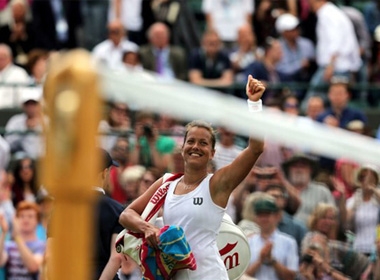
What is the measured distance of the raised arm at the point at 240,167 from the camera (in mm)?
6403

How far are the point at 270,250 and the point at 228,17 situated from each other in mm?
8504

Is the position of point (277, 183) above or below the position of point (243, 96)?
above

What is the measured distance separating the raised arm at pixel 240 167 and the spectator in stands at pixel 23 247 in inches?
184

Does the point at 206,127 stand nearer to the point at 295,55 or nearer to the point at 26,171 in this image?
the point at 26,171

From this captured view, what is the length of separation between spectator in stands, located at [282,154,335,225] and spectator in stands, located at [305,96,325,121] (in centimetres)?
449

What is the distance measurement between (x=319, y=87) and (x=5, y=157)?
5.08 meters

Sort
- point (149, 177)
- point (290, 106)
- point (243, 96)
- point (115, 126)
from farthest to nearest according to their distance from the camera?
point (243, 96) → point (290, 106) → point (149, 177) → point (115, 126)

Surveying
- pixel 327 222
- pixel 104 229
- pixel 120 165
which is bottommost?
pixel 327 222

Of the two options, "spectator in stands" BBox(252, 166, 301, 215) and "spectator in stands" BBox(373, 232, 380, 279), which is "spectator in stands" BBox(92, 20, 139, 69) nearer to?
"spectator in stands" BBox(252, 166, 301, 215)

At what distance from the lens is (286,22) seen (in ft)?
59.6

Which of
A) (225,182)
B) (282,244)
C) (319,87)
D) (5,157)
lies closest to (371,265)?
(282,244)

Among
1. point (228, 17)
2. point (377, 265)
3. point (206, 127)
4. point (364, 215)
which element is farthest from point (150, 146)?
point (228, 17)

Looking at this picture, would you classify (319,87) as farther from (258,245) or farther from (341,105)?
(258,245)

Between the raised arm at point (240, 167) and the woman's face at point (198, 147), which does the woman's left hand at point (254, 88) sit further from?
the woman's face at point (198, 147)
